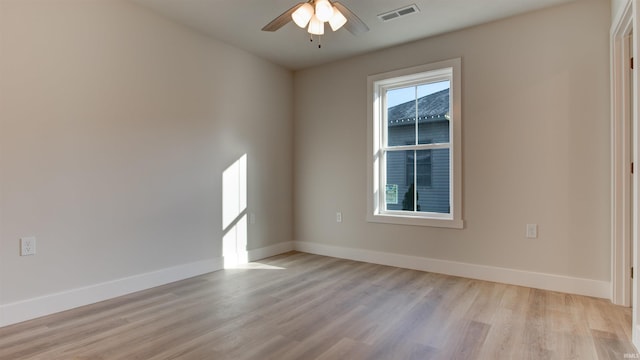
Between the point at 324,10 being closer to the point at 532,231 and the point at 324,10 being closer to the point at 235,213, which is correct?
the point at 235,213

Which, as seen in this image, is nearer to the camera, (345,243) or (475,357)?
(475,357)

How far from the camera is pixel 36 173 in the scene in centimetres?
247

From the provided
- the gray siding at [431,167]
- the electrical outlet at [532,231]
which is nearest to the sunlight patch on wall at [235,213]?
the gray siding at [431,167]

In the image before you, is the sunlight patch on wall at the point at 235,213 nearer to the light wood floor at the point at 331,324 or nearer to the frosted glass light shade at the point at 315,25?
the light wood floor at the point at 331,324

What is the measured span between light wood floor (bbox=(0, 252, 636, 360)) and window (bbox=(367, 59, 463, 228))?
36.5 inches

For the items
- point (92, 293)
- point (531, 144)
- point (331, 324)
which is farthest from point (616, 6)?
point (92, 293)

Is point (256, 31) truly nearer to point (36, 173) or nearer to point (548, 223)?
point (36, 173)

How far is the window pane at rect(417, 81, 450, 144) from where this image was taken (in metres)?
3.78

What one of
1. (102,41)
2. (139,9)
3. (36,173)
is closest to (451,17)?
(139,9)

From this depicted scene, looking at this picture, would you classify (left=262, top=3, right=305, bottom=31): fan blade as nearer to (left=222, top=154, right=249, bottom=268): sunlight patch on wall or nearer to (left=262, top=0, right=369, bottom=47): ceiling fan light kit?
(left=262, top=0, right=369, bottom=47): ceiling fan light kit

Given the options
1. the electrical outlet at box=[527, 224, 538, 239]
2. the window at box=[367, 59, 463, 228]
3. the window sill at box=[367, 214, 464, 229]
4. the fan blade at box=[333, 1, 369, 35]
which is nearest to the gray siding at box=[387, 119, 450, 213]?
the window at box=[367, 59, 463, 228]

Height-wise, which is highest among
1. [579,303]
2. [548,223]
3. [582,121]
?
[582,121]

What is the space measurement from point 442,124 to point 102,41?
3431 millimetres

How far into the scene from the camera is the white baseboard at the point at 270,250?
4.22m
